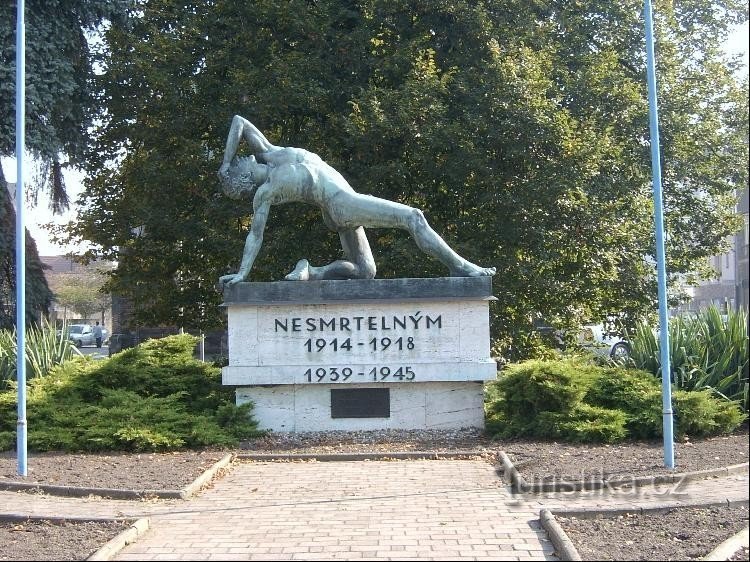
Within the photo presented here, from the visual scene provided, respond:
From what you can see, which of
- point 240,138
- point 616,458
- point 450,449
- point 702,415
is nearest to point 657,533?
point 616,458

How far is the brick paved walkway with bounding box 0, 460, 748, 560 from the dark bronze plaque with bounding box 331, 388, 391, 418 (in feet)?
7.10

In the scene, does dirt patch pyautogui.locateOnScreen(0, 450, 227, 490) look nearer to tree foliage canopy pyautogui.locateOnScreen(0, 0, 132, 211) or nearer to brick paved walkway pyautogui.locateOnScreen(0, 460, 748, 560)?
brick paved walkway pyautogui.locateOnScreen(0, 460, 748, 560)

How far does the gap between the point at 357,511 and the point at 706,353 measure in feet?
22.4

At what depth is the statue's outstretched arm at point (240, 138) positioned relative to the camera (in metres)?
12.1

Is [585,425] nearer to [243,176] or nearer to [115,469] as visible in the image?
[115,469]

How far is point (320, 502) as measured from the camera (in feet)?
26.0

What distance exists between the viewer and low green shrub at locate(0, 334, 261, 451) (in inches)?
428

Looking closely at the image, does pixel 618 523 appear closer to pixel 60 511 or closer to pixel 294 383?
pixel 60 511

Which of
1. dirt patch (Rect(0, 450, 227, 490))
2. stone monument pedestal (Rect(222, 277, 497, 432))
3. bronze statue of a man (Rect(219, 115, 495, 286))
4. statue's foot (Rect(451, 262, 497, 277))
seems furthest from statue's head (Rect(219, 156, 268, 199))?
dirt patch (Rect(0, 450, 227, 490))

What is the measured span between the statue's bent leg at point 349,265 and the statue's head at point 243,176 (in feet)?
4.33

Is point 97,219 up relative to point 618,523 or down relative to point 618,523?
up

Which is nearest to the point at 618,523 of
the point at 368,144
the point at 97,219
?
the point at 368,144

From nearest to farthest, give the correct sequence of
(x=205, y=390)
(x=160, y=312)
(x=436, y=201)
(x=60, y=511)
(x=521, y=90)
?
1. (x=60, y=511)
2. (x=205, y=390)
3. (x=521, y=90)
4. (x=436, y=201)
5. (x=160, y=312)

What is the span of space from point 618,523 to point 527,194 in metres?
9.83
